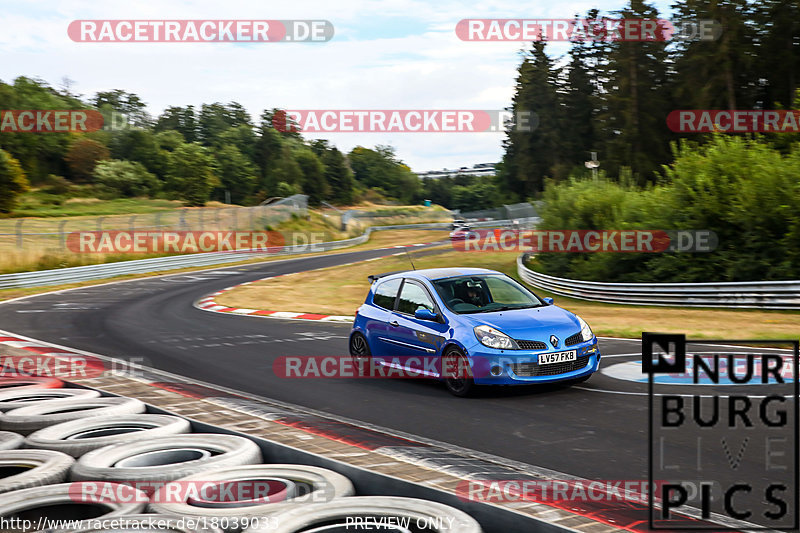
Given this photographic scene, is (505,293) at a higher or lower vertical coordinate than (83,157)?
lower

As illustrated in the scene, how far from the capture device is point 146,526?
158 inches

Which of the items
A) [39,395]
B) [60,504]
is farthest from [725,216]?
[60,504]

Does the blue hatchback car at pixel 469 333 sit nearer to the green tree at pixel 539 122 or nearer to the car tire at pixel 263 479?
the car tire at pixel 263 479

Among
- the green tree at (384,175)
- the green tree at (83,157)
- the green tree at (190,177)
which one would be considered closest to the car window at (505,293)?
the green tree at (190,177)

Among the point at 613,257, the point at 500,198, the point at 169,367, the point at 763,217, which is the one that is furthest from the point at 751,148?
the point at 500,198

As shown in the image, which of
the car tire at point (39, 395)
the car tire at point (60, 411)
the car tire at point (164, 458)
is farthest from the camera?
the car tire at point (39, 395)

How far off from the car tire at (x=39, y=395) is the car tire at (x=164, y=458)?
2.45 meters

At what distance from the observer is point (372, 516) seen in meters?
4.21

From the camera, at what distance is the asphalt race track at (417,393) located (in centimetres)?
665

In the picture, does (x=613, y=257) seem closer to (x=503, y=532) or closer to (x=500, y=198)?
(x=503, y=532)

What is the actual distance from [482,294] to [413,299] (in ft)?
3.07

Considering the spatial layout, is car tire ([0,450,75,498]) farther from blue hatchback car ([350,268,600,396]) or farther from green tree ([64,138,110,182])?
green tree ([64,138,110,182])

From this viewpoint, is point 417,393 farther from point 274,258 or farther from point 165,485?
point 274,258

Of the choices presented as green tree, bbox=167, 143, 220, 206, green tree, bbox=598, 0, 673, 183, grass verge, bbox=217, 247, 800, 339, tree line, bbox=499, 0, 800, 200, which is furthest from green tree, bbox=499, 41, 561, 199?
grass verge, bbox=217, 247, 800, 339
